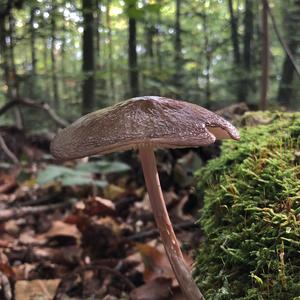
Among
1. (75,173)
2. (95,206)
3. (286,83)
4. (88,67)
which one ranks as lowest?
(95,206)

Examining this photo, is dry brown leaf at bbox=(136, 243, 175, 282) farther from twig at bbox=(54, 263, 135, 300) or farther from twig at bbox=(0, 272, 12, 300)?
twig at bbox=(0, 272, 12, 300)

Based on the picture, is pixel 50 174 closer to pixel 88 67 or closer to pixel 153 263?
pixel 153 263

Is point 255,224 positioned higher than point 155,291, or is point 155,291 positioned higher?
point 255,224

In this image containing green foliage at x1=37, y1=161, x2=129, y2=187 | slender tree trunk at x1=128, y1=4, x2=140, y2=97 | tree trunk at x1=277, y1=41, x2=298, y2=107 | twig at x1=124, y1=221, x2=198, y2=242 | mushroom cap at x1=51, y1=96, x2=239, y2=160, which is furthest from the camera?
tree trunk at x1=277, y1=41, x2=298, y2=107

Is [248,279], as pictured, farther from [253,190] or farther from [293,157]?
[293,157]

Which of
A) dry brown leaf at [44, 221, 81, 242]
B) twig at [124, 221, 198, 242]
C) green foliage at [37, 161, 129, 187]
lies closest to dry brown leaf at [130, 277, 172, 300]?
twig at [124, 221, 198, 242]

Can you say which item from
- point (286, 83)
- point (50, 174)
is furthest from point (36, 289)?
point (286, 83)

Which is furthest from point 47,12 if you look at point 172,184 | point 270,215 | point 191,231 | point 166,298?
point 270,215

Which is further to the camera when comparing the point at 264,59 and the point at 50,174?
the point at 264,59
